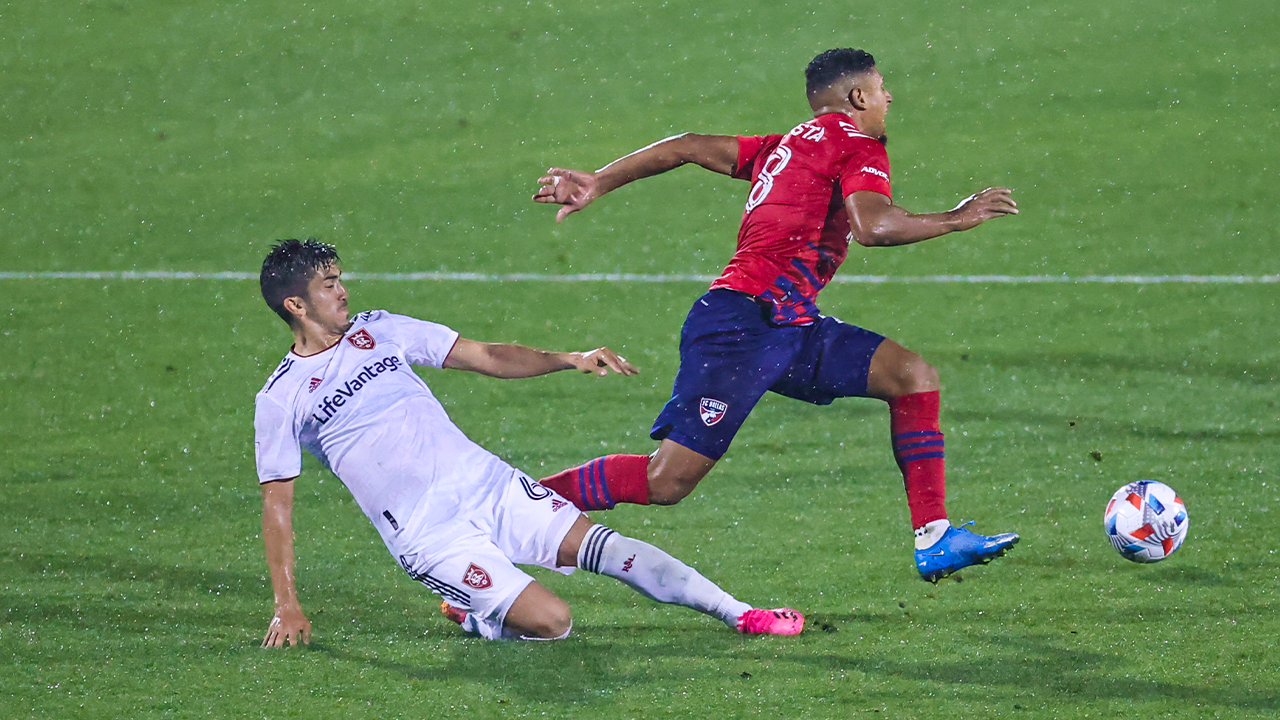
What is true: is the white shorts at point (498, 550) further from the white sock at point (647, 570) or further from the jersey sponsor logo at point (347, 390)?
the jersey sponsor logo at point (347, 390)

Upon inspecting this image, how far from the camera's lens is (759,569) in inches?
240

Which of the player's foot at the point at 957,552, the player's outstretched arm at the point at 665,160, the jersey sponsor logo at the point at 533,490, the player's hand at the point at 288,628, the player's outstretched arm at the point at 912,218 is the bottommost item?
the player's hand at the point at 288,628

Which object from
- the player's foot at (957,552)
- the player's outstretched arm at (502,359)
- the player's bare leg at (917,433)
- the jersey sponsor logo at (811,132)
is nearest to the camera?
the player's foot at (957,552)

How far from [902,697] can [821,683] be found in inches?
10.1

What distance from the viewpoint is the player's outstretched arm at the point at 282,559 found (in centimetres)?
508

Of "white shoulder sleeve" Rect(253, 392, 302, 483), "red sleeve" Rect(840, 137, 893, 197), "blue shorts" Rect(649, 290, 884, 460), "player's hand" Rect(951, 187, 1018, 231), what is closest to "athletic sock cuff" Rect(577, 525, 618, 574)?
"blue shorts" Rect(649, 290, 884, 460)

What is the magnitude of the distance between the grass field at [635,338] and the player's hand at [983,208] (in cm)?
140

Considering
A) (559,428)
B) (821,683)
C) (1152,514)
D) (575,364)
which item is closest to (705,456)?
(575,364)

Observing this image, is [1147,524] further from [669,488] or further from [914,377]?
[669,488]

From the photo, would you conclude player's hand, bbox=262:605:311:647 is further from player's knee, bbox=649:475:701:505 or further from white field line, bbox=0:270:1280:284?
white field line, bbox=0:270:1280:284

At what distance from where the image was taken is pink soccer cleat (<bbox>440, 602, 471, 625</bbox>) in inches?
216

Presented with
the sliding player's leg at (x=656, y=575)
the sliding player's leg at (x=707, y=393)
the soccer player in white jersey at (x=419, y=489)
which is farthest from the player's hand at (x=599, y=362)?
the sliding player's leg at (x=656, y=575)

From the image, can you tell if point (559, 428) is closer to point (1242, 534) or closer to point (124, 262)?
point (1242, 534)

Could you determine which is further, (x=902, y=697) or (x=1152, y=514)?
(x=1152, y=514)
